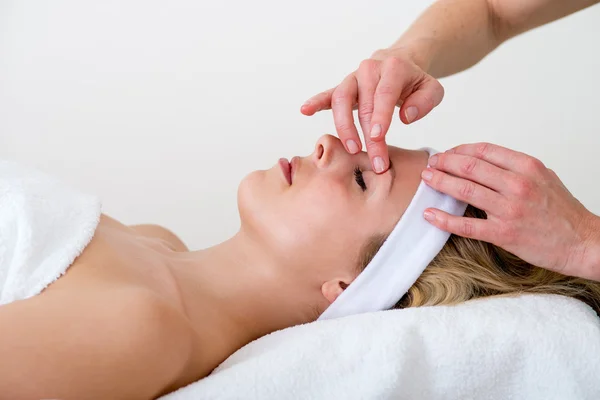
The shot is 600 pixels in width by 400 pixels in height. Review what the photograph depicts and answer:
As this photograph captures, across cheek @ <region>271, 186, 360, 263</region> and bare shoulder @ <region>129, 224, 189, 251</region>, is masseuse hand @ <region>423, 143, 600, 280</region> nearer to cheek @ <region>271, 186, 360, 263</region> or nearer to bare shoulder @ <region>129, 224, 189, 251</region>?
cheek @ <region>271, 186, 360, 263</region>

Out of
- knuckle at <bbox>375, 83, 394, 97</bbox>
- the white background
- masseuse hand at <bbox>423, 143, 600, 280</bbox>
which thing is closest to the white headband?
masseuse hand at <bbox>423, 143, 600, 280</bbox>

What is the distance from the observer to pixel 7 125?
8.07ft

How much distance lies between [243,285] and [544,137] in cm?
134

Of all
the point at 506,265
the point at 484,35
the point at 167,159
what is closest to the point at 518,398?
the point at 506,265

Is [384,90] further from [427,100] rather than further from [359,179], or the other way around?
[359,179]

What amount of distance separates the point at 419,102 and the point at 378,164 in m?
0.16

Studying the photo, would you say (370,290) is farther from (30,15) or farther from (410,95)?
(30,15)

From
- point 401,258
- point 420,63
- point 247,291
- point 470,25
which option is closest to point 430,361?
point 401,258

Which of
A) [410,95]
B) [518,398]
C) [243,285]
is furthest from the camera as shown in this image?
[243,285]

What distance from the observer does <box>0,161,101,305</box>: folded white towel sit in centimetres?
137

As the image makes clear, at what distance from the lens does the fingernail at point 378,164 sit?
4.99 ft

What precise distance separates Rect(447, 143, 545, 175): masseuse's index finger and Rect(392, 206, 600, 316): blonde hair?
0.20m

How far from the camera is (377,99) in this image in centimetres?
141

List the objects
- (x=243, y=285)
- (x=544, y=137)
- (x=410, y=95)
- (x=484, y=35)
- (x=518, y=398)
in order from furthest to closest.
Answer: (x=544, y=137) → (x=484, y=35) → (x=243, y=285) → (x=410, y=95) → (x=518, y=398)
